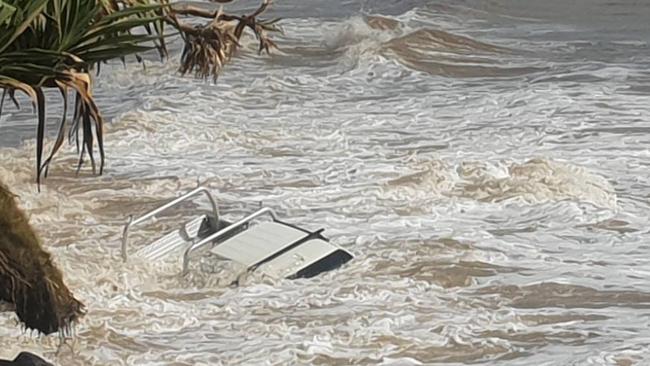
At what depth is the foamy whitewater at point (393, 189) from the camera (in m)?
4.12

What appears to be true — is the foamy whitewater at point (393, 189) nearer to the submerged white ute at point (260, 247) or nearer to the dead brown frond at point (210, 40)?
the submerged white ute at point (260, 247)

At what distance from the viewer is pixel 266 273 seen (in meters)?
4.53

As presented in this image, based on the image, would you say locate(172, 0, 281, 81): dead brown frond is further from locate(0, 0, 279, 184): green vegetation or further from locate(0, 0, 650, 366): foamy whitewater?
locate(0, 0, 650, 366): foamy whitewater

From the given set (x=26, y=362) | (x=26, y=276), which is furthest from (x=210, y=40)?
(x=26, y=362)

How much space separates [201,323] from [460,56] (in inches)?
185

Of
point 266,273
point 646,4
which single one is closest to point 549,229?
point 266,273

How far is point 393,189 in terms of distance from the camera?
18.7 feet

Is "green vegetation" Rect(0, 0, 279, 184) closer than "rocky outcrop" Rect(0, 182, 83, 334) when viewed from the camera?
Yes

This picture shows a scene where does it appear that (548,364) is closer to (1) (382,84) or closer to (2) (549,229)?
(2) (549,229)

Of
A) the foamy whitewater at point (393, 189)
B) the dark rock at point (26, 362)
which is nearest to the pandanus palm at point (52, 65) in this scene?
the dark rock at point (26, 362)

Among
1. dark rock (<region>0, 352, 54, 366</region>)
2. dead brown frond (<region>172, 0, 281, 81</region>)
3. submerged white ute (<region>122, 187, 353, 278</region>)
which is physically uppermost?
dead brown frond (<region>172, 0, 281, 81</region>)

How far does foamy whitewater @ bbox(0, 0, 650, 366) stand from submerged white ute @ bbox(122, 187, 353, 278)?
0.21 feet

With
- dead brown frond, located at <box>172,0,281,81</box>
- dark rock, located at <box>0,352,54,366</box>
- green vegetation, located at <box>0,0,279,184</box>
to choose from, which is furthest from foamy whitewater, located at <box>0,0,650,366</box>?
green vegetation, located at <box>0,0,279,184</box>

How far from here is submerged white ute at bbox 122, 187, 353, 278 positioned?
4578mm
